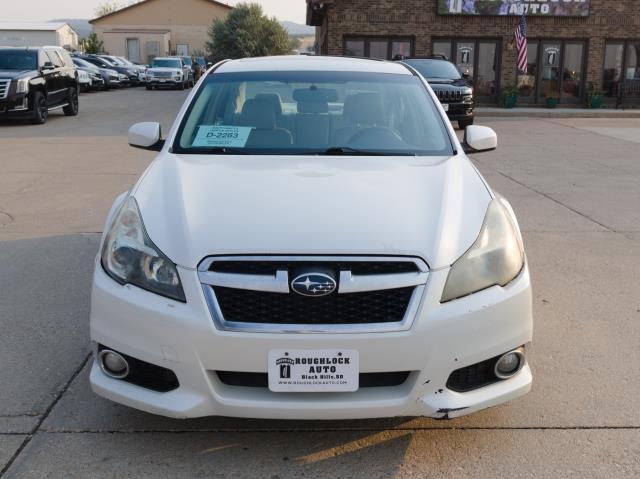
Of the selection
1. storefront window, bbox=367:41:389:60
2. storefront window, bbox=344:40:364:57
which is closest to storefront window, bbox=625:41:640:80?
storefront window, bbox=367:41:389:60

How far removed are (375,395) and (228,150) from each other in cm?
180

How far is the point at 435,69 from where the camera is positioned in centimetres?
1808

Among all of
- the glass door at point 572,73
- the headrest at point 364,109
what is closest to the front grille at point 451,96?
the glass door at point 572,73

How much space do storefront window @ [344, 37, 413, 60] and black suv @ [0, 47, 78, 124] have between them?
1004 centimetres

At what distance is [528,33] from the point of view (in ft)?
81.4

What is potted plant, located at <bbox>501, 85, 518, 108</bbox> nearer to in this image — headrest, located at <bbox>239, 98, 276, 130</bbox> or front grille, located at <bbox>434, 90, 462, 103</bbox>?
front grille, located at <bbox>434, 90, 462, 103</bbox>

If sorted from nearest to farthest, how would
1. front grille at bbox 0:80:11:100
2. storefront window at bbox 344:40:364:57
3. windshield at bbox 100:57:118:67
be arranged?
front grille at bbox 0:80:11:100, storefront window at bbox 344:40:364:57, windshield at bbox 100:57:118:67

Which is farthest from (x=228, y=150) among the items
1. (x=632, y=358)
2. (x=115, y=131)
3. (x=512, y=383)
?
(x=115, y=131)

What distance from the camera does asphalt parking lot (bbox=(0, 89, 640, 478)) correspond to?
9.80 feet

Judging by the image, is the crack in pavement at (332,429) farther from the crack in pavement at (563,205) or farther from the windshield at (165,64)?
the windshield at (165,64)

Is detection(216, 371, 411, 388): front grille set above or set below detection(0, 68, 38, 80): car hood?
below

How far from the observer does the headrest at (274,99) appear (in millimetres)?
4340

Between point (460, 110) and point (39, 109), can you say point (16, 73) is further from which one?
point (460, 110)

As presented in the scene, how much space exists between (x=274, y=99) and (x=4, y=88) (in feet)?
45.8
